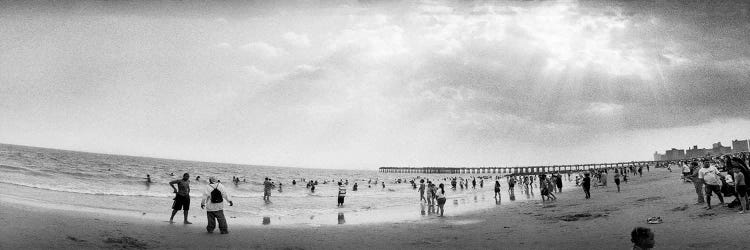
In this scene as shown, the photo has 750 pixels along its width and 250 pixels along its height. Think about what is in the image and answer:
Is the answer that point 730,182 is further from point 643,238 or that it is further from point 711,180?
point 643,238

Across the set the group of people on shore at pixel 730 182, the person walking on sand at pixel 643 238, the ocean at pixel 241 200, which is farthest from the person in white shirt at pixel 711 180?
the person walking on sand at pixel 643 238

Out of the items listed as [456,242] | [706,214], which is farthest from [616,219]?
[456,242]

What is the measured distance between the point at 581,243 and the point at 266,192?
24332mm

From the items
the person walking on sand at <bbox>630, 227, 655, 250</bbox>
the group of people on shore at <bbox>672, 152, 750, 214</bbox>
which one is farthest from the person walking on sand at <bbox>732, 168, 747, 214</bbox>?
the person walking on sand at <bbox>630, 227, 655, 250</bbox>

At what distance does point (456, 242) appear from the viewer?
11.2 metres

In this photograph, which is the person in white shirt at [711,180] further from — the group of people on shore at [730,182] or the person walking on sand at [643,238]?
the person walking on sand at [643,238]

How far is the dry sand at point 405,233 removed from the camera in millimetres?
9125

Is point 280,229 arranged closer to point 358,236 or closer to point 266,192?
point 358,236

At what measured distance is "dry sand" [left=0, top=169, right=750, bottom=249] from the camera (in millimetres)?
9125

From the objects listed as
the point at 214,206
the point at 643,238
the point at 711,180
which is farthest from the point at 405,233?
the point at 711,180

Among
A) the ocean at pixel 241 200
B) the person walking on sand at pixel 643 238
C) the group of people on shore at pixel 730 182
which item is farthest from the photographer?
the ocean at pixel 241 200

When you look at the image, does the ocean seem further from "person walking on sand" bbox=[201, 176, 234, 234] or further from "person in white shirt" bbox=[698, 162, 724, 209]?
"person in white shirt" bbox=[698, 162, 724, 209]

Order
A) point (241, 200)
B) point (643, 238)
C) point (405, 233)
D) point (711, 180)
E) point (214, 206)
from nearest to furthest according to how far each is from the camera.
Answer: point (643, 238) → point (214, 206) → point (711, 180) → point (405, 233) → point (241, 200)

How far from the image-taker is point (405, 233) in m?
13.2
